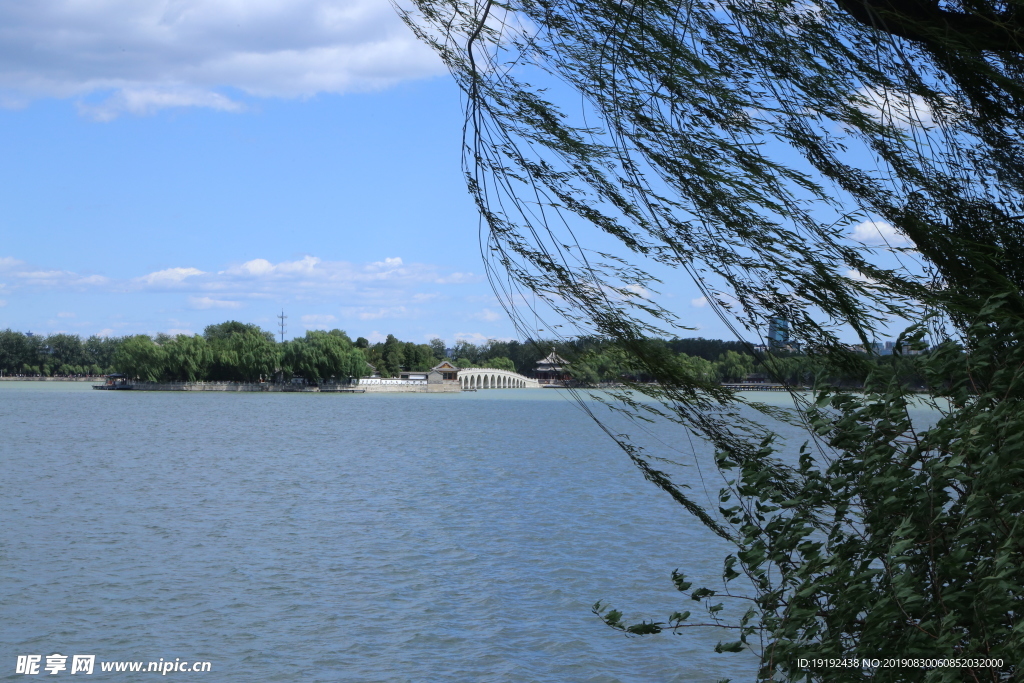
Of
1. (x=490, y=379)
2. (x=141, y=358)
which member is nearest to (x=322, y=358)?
(x=141, y=358)

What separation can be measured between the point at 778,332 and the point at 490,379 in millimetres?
121924

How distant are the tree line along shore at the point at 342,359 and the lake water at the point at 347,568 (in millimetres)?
3175

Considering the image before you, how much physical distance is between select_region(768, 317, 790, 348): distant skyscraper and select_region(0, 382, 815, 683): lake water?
17.1ft

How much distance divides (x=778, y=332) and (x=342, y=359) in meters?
86.6

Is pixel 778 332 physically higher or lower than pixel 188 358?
lower

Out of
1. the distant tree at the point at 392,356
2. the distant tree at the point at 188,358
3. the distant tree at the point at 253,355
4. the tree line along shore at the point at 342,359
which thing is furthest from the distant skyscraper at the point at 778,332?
the distant tree at the point at 392,356

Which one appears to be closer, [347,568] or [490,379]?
[347,568]

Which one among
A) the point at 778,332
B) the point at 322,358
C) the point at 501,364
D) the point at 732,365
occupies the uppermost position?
the point at 322,358

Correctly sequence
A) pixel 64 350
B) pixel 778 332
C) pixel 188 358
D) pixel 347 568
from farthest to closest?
pixel 64 350, pixel 188 358, pixel 347 568, pixel 778 332

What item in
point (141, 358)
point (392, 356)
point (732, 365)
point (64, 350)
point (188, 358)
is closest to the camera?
point (732, 365)

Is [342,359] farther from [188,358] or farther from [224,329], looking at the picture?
[224,329]

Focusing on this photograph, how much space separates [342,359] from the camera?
8806 cm

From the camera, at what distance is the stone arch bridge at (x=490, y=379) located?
11314 cm

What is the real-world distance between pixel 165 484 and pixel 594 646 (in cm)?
1432
